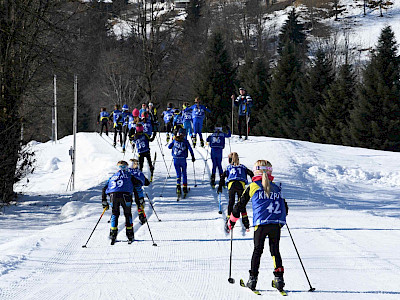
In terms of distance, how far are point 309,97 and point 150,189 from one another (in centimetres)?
2722

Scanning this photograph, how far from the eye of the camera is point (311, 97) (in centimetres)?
3944

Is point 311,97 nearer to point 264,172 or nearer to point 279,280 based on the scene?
point 264,172

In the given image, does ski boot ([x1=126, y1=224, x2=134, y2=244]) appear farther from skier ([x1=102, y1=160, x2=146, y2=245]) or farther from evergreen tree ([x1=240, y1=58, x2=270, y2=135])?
evergreen tree ([x1=240, y1=58, x2=270, y2=135])

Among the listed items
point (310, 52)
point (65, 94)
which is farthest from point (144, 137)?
point (310, 52)

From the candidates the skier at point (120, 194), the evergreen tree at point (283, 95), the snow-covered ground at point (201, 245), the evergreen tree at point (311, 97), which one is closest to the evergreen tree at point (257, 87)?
the evergreen tree at point (283, 95)

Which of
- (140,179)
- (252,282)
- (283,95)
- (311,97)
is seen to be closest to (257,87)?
(283,95)

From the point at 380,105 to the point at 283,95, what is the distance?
444 inches

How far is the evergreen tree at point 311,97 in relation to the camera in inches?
1548

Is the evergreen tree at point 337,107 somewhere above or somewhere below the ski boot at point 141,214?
above

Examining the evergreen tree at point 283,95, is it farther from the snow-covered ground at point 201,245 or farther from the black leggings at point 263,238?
the black leggings at point 263,238

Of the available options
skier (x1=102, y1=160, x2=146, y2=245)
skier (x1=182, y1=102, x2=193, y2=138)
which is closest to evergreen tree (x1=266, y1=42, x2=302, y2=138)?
skier (x1=182, y1=102, x2=193, y2=138)

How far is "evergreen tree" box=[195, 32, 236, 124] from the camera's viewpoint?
42.6m

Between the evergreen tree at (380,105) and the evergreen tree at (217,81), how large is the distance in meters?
13.4

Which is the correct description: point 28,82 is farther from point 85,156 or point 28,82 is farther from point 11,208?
point 85,156
